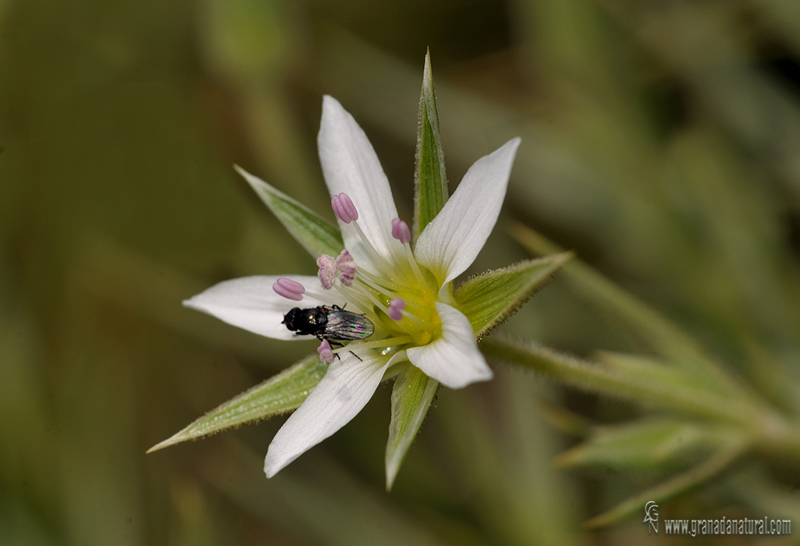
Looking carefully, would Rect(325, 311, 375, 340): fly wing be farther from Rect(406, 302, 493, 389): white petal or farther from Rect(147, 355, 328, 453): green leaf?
Rect(406, 302, 493, 389): white petal

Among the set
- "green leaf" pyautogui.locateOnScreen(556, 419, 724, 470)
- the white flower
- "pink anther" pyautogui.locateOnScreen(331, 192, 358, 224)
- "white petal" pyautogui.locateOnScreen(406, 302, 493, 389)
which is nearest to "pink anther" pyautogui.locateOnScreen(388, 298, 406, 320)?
the white flower

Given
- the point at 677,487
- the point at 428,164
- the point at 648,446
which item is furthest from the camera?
the point at 648,446

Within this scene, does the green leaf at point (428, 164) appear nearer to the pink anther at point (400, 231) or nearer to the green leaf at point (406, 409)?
the pink anther at point (400, 231)

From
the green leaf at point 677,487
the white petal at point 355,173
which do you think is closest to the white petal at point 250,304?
the white petal at point 355,173

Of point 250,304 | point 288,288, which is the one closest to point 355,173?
point 288,288

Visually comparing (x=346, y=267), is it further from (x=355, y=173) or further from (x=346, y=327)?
(x=355, y=173)

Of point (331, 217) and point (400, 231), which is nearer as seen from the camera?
point (400, 231)
